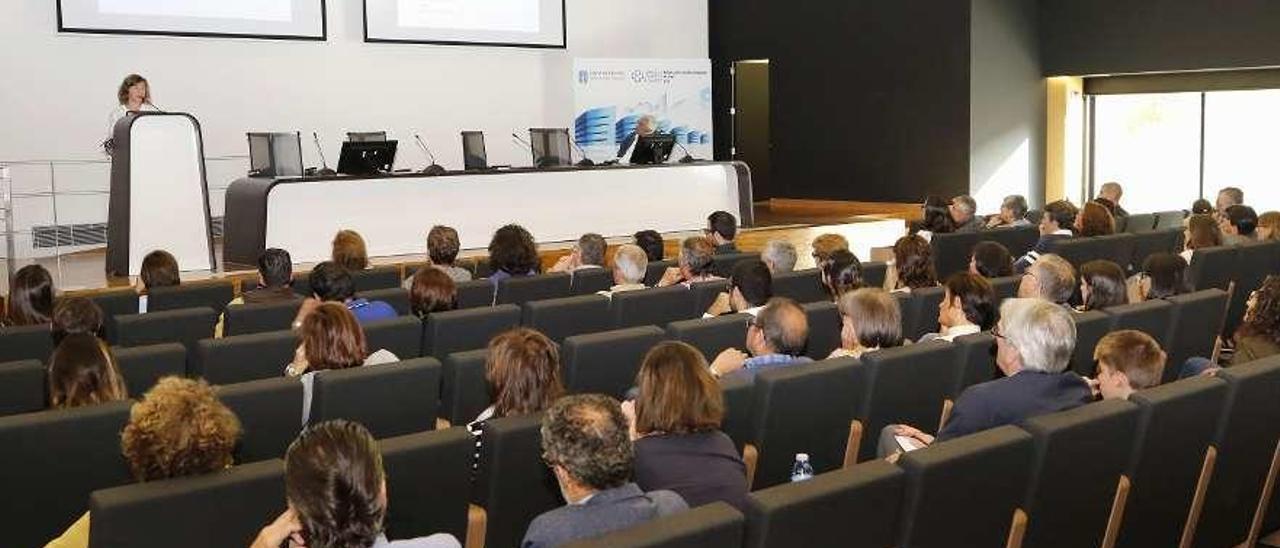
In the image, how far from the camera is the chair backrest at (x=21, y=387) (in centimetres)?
395

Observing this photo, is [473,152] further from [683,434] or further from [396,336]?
[683,434]

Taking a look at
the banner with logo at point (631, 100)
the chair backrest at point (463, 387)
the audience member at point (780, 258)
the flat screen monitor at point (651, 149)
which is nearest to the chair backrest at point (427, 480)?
the chair backrest at point (463, 387)

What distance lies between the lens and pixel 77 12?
11430 mm

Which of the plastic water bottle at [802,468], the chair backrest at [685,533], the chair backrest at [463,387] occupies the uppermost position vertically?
the chair backrest at [685,533]

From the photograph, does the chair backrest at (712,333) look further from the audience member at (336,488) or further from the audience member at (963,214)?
the audience member at (963,214)

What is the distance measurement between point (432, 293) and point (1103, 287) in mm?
2974

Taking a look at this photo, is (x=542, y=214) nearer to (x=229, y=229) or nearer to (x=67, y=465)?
(x=229, y=229)

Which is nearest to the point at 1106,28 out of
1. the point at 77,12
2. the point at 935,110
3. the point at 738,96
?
the point at 935,110

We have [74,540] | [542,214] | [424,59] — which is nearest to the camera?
[74,540]

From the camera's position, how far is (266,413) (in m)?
3.62

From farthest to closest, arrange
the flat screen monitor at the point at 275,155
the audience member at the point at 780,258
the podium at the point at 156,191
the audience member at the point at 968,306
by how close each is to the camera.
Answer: the flat screen monitor at the point at 275,155
the podium at the point at 156,191
the audience member at the point at 780,258
the audience member at the point at 968,306

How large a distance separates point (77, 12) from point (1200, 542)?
1105 centimetres

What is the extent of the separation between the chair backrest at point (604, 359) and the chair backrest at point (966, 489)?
1840 mm

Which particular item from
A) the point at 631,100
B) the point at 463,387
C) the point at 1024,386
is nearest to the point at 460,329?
the point at 463,387
